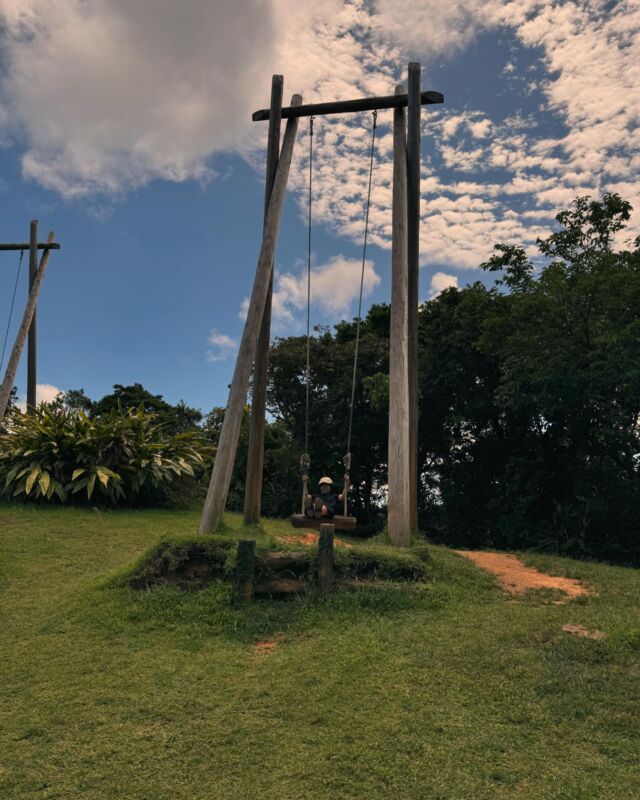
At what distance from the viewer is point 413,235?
28.2 ft

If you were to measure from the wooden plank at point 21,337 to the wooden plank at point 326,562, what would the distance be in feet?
36.0

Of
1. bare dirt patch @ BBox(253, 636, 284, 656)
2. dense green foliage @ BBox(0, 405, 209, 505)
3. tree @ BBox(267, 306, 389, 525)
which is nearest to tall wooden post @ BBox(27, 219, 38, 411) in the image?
dense green foliage @ BBox(0, 405, 209, 505)

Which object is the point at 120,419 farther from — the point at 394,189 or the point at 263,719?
the point at 263,719

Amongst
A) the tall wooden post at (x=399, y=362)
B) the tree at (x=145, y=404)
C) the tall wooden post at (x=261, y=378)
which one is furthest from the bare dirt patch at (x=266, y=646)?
the tree at (x=145, y=404)

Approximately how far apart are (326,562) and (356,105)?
6106 millimetres

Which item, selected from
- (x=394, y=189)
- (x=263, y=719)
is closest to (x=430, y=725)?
(x=263, y=719)

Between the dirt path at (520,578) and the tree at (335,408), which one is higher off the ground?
the tree at (335,408)

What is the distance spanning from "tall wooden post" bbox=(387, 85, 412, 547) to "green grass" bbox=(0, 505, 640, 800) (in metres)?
0.99

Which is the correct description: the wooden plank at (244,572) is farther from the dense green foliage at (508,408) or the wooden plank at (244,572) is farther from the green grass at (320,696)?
the dense green foliage at (508,408)

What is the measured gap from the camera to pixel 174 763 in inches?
143

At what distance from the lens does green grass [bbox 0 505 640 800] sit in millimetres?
3449

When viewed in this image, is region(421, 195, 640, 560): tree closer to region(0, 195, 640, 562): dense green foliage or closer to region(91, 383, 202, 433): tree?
region(0, 195, 640, 562): dense green foliage

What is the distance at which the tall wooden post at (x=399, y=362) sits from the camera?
7.71 m

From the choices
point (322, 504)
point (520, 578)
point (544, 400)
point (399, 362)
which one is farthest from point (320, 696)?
point (544, 400)
